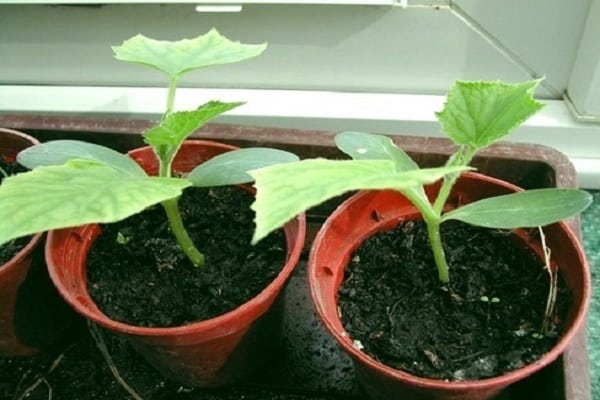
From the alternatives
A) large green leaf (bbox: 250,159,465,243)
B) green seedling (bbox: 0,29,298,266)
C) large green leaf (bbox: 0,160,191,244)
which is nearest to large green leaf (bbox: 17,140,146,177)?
green seedling (bbox: 0,29,298,266)

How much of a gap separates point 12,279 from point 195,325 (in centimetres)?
25

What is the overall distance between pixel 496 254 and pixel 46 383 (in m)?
0.59

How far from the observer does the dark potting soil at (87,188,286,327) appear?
0.75m

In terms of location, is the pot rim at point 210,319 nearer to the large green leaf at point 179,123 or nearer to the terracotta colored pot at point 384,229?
the terracotta colored pot at point 384,229

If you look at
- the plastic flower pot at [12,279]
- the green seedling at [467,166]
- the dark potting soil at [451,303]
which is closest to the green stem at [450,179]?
the green seedling at [467,166]

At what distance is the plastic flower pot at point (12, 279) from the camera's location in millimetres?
773

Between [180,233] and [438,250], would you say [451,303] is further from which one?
[180,233]

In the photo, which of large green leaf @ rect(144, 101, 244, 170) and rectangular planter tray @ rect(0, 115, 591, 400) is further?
rectangular planter tray @ rect(0, 115, 591, 400)

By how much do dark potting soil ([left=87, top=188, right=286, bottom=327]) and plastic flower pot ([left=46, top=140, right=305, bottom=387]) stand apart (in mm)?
22

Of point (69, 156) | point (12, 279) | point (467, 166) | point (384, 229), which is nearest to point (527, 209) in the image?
point (467, 166)

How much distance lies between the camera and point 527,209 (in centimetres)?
63

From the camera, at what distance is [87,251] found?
2.63 feet

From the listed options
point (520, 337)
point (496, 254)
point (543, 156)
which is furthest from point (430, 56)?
point (520, 337)

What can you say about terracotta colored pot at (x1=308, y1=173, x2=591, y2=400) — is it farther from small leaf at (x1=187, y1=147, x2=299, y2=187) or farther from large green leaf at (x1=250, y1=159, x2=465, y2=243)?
large green leaf at (x1=250, y1=159, x2=465, y2=243)
